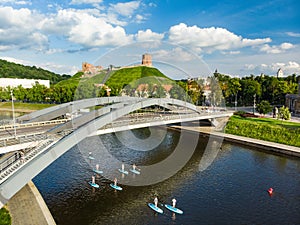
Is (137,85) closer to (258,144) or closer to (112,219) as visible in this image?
(258,144)

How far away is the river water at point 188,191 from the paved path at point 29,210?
3.79ft

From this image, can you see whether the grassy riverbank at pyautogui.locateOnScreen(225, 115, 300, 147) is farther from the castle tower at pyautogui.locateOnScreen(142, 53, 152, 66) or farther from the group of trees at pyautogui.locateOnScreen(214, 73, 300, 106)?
the group of trees at pyautogui.locateOnScreen(214, 73, 300, 106)

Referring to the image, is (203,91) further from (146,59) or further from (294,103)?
(146,59)

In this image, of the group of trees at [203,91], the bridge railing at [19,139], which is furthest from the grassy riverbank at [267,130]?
the bridge railing at [19,139]

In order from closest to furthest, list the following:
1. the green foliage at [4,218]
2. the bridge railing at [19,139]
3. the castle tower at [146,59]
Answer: the green foliage at [4,218], the bridge railing at [19,139], the castle tower at [146,59]

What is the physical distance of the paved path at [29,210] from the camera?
1534 cm

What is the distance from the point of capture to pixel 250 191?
22.0 m

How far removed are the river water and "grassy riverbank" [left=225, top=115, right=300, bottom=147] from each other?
582 centimetres

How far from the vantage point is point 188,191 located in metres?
21.9

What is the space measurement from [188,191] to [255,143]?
60.7ft

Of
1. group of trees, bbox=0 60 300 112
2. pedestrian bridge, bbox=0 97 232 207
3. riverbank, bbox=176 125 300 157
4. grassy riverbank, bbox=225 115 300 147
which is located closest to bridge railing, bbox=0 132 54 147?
pedestrian bridge, bbox=0 97 232 207

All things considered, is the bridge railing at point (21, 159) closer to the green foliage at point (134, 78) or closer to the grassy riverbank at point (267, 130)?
the grassy riverbank at point (267, 130)

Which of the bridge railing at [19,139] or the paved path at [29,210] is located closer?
the paved path at [29,210]

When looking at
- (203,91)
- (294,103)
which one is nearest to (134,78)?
(203,91)
